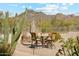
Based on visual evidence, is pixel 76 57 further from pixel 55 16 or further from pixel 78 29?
pixel 55 16

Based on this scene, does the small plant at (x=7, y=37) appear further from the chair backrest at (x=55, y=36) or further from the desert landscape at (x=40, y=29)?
the chair backrest at (x=55, y=36)

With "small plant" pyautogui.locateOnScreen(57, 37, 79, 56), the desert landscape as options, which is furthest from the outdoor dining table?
"small plant" pyautogui.locateOnScreen(57, 37, 79, 56)

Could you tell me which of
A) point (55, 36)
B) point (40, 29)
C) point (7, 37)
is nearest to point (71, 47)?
point (55, 36)

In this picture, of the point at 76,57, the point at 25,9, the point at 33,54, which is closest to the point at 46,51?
the point at 33,54

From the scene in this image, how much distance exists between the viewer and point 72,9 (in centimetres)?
143

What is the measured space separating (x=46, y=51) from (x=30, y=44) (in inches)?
4.8

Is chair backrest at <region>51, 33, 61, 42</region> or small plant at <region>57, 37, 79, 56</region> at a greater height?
chair backrest at <region>51, 33, 61, 42</region>

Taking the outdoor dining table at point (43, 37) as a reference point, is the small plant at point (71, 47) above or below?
below

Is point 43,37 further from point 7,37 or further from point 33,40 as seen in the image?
point 7,37

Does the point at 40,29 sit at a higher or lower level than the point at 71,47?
higher

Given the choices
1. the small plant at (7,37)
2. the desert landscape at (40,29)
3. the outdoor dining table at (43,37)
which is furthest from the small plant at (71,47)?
the small plant at (7,37)

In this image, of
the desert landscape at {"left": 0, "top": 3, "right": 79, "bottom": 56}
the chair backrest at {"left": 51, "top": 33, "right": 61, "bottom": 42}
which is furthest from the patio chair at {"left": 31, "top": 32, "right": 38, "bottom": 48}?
the chair backrest at {"left": 51, "top": 33, "right": 61, "bottom": 42}

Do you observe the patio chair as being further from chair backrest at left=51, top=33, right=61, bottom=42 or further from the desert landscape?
chair backrest at left=51, top=33, right=61, bottom=42

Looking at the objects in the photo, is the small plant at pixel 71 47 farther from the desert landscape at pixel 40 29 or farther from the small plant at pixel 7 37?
the small plant at pixel 7 37
